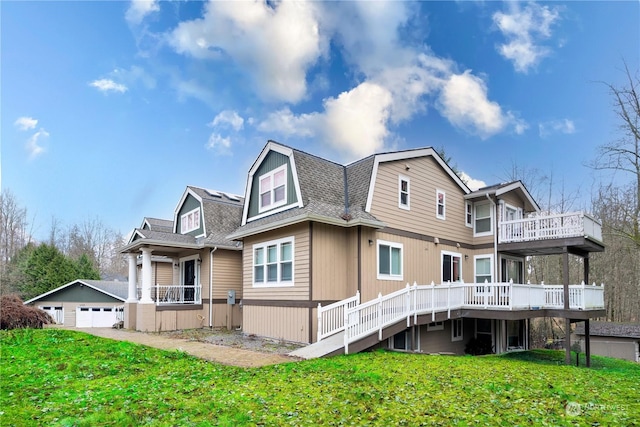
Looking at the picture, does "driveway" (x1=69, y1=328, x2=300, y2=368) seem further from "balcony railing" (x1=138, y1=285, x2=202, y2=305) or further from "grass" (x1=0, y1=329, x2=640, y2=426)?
"balcony railing" (x1=138, y1=285, x2=202, y2=305)

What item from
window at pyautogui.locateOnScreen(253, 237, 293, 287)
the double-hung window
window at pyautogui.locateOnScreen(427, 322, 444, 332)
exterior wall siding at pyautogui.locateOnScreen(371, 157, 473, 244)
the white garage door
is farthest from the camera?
the white garage door

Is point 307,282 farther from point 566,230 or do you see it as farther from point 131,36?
point 131,36

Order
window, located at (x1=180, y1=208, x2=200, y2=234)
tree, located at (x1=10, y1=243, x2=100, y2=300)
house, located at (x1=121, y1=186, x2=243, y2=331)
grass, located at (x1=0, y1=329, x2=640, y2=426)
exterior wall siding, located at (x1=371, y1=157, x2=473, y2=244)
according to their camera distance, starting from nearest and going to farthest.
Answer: grass, located at (x1=0, y1=329, x2=640, y2=426) < exterior wall siding, located at (x1=371, y1=157, x2=473, y2=244) < house, located at (x1=121, y1=186, x2=243, y2=331) < window, located at (x1=180, y1=208, x2=200, y2=234) < tree, located at (x1=10, y1=243, x2=100, y2=300)

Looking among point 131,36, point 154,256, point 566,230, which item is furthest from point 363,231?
point 154,256

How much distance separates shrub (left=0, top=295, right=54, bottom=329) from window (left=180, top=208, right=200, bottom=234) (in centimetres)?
709

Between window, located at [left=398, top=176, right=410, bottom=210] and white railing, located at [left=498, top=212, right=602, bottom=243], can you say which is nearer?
white railing, located at [left=498, top=212, right=602, bottom=243]

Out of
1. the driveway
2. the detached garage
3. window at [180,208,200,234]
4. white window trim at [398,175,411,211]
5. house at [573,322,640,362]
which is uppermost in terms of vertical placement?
white window trim at [398,175,411,211]

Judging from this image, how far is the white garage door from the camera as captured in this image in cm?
2748

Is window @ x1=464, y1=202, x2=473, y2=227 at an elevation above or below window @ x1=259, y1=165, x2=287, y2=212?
below

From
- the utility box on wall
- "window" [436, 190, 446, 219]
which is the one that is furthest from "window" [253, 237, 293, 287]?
"window" [436, 190, 446, 219]

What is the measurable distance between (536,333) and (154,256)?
2618 cm

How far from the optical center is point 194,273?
19625mm

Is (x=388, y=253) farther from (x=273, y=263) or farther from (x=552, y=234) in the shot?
(x=552, y=234)

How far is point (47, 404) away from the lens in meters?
5.82
